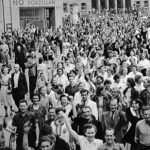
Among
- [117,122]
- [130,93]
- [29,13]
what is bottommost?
[117,122]

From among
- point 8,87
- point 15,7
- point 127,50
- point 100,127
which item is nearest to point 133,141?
point 100,127

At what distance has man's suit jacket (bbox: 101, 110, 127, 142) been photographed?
8.05m

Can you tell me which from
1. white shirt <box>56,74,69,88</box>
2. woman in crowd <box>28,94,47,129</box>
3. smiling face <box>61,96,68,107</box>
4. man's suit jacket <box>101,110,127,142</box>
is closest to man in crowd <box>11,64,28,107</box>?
white shirt <box>56,74,69,88</box>

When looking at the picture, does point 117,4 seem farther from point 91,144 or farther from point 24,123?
point 91,144

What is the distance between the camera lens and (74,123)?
8.02m

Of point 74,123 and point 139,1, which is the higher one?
point 139,1

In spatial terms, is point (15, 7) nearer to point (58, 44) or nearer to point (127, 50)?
point (58, 44)

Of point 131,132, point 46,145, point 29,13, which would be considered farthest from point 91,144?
point 29,13

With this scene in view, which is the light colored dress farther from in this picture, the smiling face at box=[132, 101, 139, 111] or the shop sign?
the shop sign

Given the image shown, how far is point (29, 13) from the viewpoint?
40000mm

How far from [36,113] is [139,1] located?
7452 cm

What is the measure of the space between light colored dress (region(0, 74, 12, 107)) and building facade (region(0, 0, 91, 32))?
946 inches

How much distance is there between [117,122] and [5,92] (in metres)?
5.52

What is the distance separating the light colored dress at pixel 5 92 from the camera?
41.6 ft
